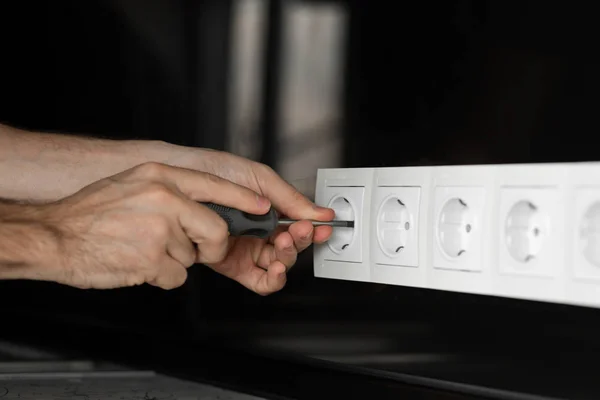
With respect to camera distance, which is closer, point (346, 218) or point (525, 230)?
point (525, 230)

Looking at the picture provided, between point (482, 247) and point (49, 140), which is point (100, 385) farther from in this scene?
point (482, 247)

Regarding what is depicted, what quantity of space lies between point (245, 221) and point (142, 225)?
113 millimetres

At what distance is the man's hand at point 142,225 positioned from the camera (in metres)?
0.73

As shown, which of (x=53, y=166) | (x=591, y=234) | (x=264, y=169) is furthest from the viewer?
(x=53, y=166)

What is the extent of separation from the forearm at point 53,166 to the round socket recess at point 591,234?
57cm

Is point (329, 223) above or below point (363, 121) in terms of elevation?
below

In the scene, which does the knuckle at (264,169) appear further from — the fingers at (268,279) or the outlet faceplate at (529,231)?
the outlet faceplate at (529,231)

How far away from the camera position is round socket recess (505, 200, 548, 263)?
0.72m

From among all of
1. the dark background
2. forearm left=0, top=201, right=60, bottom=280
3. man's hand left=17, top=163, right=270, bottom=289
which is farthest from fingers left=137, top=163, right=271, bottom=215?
the dark background

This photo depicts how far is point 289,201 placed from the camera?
876 millimetres

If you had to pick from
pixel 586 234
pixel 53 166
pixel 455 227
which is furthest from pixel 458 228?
pixel 53 166

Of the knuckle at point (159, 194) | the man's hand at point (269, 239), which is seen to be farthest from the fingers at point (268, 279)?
the knuckle at point (159, 194)

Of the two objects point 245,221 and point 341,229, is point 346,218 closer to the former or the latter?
point 341,229

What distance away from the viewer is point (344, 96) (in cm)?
99
